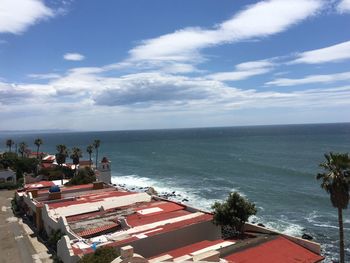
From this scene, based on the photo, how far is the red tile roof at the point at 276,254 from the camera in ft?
86.2

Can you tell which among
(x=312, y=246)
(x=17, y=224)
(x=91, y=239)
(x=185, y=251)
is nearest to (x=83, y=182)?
(x=17, y=224)

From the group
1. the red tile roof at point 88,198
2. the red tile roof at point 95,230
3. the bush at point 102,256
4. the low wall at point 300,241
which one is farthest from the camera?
the red tile roof at point 88,198

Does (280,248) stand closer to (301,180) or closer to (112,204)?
(112,204)

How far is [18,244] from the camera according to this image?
40656 millimetres

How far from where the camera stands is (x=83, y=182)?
63531mm

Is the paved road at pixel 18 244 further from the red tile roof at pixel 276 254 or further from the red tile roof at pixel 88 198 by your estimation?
the red tile roof at pixel 276 254

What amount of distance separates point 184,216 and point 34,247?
679 inches

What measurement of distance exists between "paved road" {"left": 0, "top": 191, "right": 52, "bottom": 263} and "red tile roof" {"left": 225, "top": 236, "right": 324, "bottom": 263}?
1981cm

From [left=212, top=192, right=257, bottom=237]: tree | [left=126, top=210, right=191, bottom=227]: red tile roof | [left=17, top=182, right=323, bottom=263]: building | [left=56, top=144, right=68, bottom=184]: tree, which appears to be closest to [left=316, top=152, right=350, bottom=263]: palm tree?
[left=17, top=182, right=323, bottom=263]: building

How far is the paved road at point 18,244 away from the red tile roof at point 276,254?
19.8m

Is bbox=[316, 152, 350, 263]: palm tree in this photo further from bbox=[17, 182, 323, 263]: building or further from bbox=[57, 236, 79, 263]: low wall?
bbox=[57, 236, 79, 263]: low wall

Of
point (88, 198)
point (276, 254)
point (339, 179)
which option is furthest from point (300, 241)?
point (88, 198)

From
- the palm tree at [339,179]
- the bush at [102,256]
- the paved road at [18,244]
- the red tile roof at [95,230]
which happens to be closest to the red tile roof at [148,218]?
the red tile roof at [95,230]

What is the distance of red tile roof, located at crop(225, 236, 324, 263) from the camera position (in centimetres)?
2628
